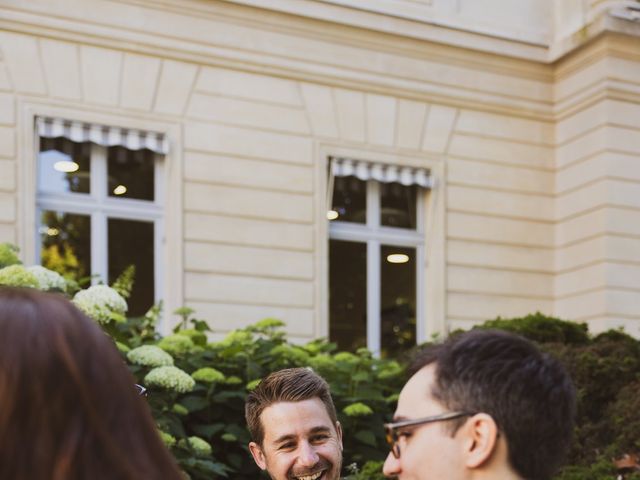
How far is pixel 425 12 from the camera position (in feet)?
47.1

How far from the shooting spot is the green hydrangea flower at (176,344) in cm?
800

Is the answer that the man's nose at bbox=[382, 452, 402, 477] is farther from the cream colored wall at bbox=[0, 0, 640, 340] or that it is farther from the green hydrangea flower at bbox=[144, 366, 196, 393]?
the cream colored wall at bbox=[0, 0, 640, 340]

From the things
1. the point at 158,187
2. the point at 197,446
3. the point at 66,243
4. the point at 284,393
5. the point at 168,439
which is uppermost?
the point at 158,187

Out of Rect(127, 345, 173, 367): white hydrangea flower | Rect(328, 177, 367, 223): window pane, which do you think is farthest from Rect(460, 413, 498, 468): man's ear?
Rect(328, 177, 367, 223): window pane

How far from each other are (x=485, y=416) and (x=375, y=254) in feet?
38.9

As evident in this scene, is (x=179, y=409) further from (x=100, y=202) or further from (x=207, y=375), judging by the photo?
(x=100, y=202)

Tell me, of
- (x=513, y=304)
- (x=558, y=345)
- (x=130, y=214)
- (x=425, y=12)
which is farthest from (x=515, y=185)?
(x=558, y=345)

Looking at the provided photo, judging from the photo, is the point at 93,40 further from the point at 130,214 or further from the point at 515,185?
the point at 515,185

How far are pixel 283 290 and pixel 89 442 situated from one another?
1148 cm

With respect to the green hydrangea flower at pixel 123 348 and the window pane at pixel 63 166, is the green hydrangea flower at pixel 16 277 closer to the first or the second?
the green hydrangea flower at pixel 123 348

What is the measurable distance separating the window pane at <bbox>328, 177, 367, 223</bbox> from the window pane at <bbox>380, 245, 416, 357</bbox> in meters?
0.55

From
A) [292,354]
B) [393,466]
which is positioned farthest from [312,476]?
[292,354]

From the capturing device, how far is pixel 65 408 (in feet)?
5.58

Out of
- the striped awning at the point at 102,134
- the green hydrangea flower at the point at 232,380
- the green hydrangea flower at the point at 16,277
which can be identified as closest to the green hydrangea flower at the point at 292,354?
the green hydrangea flower at the point at 232,380
